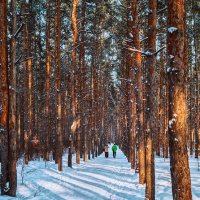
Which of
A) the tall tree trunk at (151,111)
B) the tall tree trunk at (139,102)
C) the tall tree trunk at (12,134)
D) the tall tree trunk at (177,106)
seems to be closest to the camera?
Answer: the tall tree trunk at (177,106)

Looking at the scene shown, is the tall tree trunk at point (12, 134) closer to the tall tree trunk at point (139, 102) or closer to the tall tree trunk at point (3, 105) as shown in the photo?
the tall tree trunk at point (3, 105)

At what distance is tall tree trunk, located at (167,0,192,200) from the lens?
5.88 meters

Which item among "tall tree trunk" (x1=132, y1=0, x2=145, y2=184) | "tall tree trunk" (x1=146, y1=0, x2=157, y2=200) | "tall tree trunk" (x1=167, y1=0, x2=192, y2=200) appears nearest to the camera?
"tall tree trunk" (x1=167, y1=0, x2=192, y2=200)

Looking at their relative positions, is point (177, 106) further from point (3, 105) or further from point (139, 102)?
point (139, 102)

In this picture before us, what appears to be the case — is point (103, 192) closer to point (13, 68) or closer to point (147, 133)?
point (147, 133)

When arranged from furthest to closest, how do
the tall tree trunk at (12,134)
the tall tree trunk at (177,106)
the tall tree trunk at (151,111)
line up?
the tall tree trunk at (12,134) < the tall tree trunk at (151,111) < the tall tree trunk at (177,106)

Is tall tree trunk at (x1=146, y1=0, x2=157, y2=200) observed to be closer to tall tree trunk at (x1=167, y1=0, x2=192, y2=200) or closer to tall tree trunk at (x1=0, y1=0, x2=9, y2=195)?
tall tree trunk at (x1=167, y1=0, x2=192, y2=200)

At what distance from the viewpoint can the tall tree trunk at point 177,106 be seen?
19.3 ft

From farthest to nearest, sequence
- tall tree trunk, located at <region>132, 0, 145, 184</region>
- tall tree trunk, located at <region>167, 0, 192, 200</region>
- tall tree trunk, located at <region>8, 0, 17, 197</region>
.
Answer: tall tree trunk, located at <region>132, 0, 145, 184</region>
tall tree trunk, located at <region>8, 0, 17, 197</region>
tall tree trunk, located at <region>167, 0, 192, 200</region>

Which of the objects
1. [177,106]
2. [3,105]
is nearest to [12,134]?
[3,105]

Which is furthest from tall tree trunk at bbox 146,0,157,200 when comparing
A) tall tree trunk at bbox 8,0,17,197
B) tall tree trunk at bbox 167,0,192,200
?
tall tree trunk at bbox 8,0,17,197

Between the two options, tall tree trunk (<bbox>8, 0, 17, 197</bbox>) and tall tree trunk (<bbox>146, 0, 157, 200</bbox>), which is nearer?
tall tree trunk (<bbox>146, 0, 157, 200</bbox>)

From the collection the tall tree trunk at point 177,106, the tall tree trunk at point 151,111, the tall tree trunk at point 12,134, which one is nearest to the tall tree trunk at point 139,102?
the tall tree trunk at point 151,111

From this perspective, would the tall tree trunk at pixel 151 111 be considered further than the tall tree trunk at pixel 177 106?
Yes
